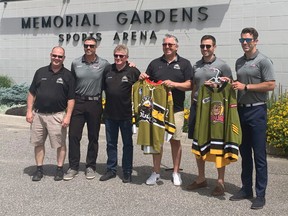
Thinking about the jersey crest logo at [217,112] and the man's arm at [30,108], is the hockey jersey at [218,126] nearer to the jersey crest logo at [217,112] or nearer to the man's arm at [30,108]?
the jersey crest logo at [217,112]

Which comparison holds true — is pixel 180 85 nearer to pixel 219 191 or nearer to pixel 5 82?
pixel 219 191

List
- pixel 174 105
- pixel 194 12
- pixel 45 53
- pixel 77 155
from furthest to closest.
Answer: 1. pixel 45 53
2. pixel 194 12
3. pixel 77 155
4. pixel 174 105

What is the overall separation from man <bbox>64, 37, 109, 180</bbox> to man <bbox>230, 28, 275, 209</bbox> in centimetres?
202

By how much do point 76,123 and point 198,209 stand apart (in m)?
2.21

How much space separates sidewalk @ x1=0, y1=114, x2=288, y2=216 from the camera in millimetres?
4812

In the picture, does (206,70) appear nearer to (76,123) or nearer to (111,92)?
(111,92)

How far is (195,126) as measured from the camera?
5391mm

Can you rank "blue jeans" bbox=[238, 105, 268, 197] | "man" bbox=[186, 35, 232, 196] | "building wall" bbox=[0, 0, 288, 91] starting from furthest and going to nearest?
1. "building wall" bbox=[0, 0, 288, 91]
2. "man" bbox=[186, 35, 232, 196]
3. "blue jeans" bbox=[238, 105, 268, 197]

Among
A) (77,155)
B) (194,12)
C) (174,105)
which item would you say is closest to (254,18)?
(194,12)

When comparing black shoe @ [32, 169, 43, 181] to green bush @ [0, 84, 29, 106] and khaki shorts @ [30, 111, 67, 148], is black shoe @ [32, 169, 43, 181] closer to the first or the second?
khaki shorts @ [30, 111, 67, 148]

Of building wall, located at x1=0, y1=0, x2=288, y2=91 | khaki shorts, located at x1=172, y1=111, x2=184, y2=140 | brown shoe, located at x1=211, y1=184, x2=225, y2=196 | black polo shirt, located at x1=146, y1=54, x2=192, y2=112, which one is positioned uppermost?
building wall, located at x1=0, y1=0, x2=288, y2=91

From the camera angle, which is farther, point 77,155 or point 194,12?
point 194,12

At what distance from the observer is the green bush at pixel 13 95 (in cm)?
1272

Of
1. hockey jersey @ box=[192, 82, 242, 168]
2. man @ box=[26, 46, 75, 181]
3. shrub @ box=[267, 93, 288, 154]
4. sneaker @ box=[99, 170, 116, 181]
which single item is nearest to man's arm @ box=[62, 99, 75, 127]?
man @ box=[26, 46, 75, 181]
